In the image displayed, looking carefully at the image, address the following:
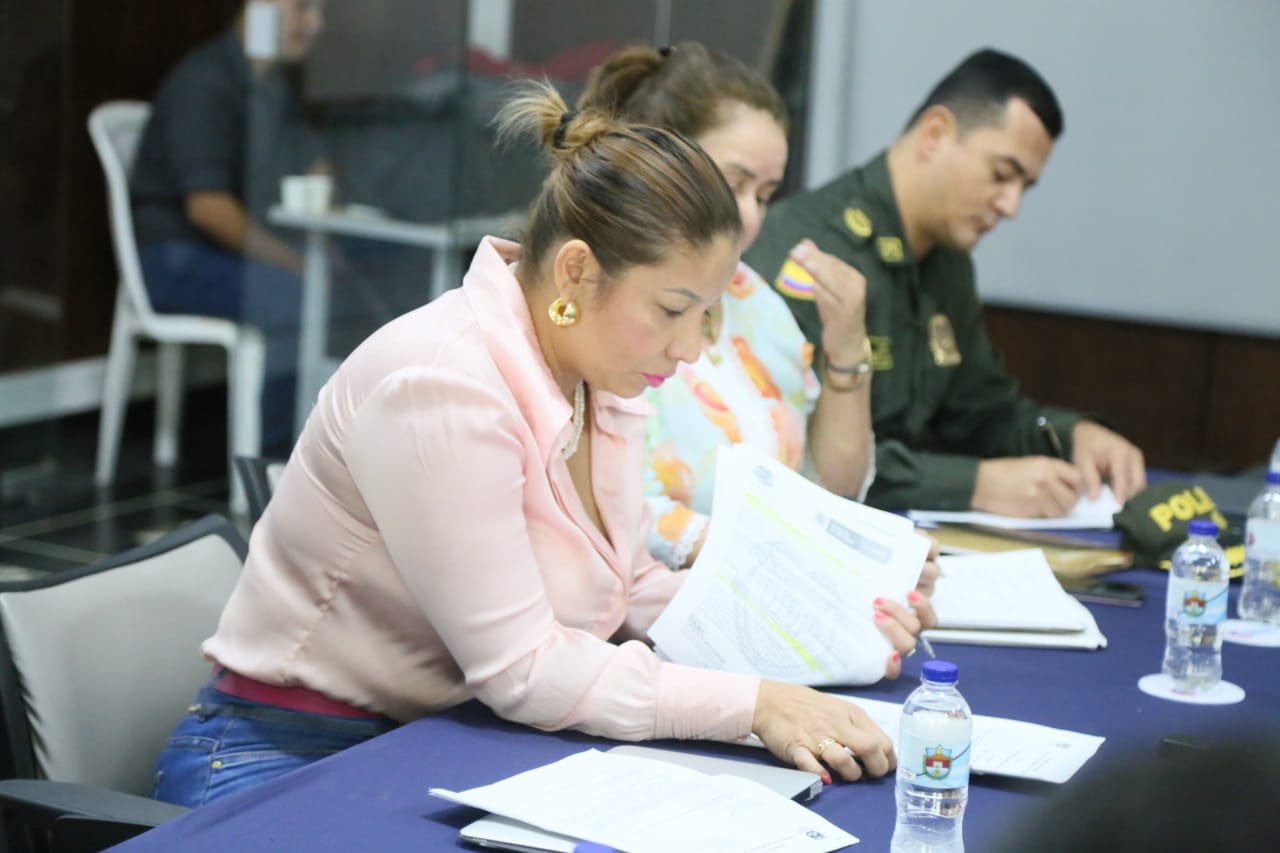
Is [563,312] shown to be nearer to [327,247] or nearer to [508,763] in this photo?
[508,763]

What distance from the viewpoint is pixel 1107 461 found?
288cm

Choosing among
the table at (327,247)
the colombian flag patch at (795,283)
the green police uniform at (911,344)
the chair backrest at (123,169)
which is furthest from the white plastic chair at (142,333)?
Result: the colombian flag patch at (795,283)

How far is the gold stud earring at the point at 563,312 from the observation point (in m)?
1.66

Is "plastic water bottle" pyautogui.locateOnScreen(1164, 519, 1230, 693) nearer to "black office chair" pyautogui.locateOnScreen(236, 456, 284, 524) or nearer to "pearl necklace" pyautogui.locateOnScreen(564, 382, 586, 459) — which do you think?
"pearl necklace" pyautogui.locateOnScreen(564, 382, 586, 459)

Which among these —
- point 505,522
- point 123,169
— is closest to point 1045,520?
point 505,522

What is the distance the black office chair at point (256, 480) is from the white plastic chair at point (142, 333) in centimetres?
243

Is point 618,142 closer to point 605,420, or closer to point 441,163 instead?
point 605,420

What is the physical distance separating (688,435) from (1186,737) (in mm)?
1506

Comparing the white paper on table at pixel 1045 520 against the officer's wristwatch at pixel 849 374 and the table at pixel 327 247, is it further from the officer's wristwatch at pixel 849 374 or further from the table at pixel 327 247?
the table at pixel 327 247

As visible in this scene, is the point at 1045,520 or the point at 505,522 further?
the point at 1045,520

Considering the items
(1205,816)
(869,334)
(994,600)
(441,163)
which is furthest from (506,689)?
(441,163)

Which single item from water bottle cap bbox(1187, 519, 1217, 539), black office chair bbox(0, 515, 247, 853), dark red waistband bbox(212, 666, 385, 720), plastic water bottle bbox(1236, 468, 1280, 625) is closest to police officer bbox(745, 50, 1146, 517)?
plastic water bottle bbox(1236, 468, 1280, 625)

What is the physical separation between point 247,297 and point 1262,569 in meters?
3.18

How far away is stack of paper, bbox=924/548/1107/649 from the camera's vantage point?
1.98 meters
